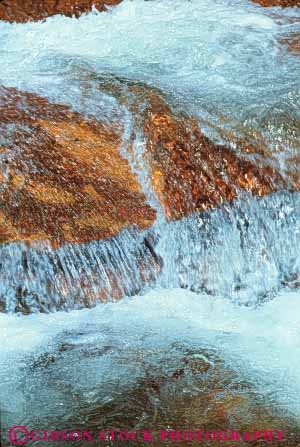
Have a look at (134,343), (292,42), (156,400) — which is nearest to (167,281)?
(134,343)

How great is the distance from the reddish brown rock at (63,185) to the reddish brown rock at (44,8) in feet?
8.05

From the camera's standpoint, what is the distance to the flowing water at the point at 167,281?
14.0 feet

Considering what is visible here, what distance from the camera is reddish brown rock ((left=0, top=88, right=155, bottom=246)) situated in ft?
16.8

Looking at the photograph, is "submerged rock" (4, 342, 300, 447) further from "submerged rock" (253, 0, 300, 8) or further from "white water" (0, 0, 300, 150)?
"submerged rock" (253, 0, 300, 8)

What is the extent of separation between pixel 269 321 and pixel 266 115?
138 centimetres

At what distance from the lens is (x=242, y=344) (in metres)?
4.73

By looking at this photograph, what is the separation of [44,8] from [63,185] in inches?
115

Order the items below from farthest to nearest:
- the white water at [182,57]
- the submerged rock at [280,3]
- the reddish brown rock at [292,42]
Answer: the submerged rock at [280,3], the reddish brown rock at [292,42], the white water at [182,57]

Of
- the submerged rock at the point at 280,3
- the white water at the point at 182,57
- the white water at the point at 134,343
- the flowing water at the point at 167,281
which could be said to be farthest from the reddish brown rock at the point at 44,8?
the white water at the point at 134,343

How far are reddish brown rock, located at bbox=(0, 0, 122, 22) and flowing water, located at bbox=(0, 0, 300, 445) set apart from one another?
899mm

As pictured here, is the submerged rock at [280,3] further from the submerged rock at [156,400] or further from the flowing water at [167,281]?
the submerged rock at [156,400]

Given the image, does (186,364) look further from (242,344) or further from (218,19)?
(218,19)

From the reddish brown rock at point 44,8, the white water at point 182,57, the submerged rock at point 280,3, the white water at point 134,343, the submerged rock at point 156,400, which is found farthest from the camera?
the reddish brown rock at point 44,8

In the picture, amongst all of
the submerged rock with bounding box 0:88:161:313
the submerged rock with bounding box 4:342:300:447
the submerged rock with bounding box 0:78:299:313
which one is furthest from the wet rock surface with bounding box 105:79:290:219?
the submerged rock with bounding box 4:342:300:447
